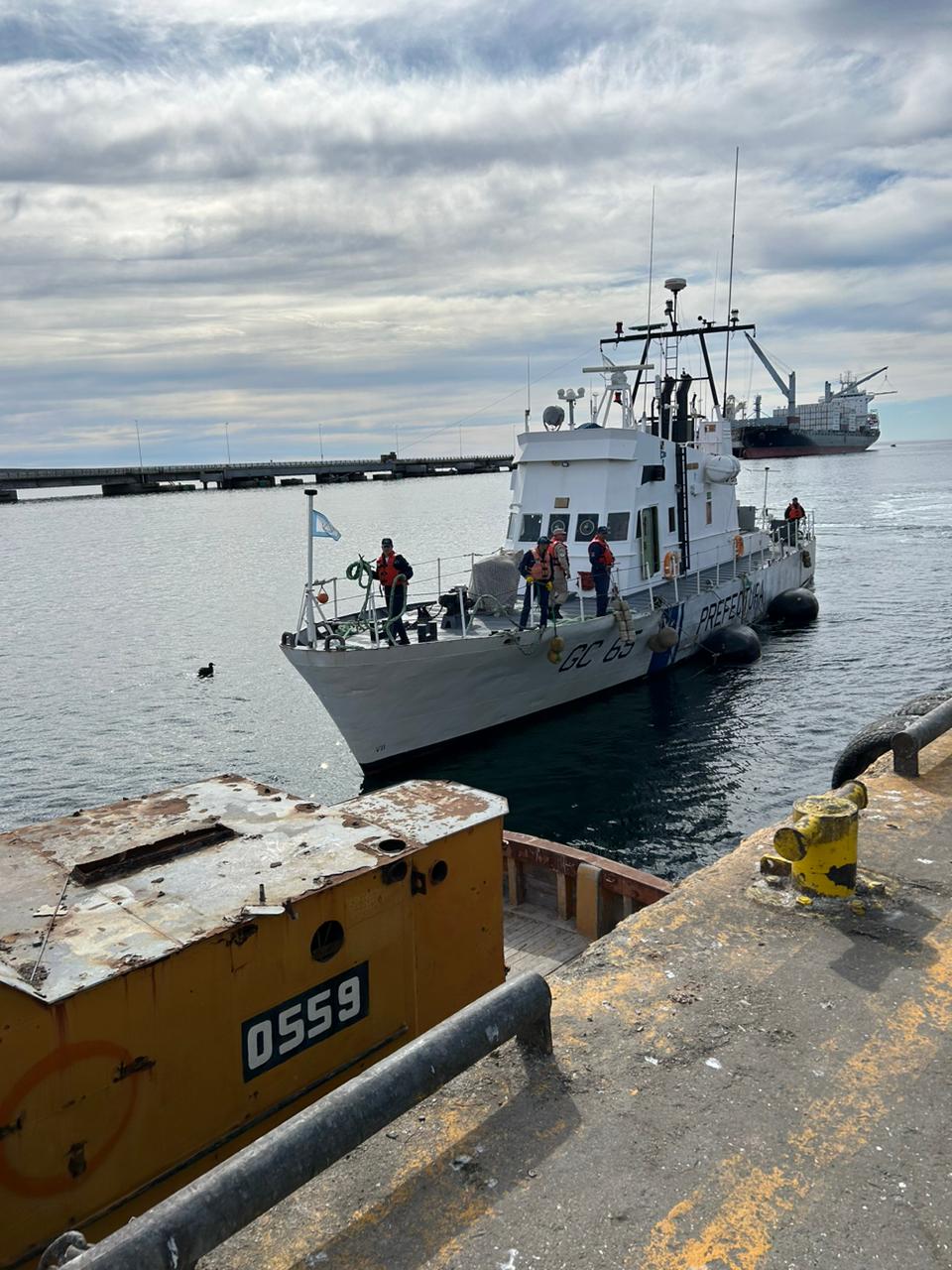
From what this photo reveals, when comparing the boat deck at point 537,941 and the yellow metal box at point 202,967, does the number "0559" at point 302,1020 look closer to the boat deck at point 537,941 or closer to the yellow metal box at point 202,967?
the yellow metal box at point 202,967

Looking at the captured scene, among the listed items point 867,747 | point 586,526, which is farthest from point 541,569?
point 867,747

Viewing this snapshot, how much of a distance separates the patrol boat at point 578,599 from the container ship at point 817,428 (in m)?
108

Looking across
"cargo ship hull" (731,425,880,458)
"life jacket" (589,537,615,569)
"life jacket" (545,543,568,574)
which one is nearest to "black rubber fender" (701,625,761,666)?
"life jacket" (589,537,615,569)

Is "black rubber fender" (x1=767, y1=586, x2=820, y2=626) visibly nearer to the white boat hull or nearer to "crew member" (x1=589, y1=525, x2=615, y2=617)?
the white boat hull

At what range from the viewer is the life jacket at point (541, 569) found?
16.5m

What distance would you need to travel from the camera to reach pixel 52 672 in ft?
83.3

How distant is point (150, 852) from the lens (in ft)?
15.2

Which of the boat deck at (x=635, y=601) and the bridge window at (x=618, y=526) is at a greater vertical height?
the bridge window at (x=618, y=526)

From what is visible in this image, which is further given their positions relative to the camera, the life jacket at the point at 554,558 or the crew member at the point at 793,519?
the crew member at the point at 793,519

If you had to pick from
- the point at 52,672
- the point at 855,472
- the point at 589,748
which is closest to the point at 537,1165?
the point at 589,748

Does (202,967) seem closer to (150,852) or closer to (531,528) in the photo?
(150,852)

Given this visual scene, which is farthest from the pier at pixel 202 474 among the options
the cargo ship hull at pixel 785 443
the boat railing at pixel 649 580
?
the boat railing at pixel 649 580

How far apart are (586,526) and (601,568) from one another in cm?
240

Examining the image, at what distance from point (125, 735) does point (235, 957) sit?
55.1 ft
